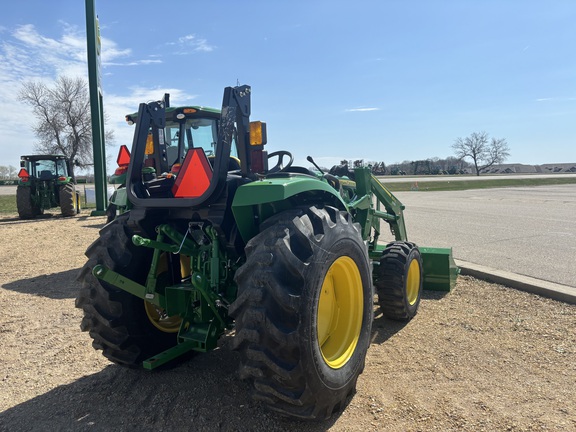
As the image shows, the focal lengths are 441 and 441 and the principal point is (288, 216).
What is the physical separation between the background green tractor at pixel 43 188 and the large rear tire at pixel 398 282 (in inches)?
572

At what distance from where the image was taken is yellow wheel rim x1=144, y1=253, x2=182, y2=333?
351 cm

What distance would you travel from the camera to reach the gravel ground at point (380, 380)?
9.34ft

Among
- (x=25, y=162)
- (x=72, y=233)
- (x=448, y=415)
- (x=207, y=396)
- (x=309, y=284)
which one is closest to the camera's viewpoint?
(x=309, y=284)

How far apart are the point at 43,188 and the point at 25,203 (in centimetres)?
111

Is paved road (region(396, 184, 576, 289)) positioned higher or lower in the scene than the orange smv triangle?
lower

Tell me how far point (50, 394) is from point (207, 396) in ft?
3.94

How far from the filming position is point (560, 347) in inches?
153

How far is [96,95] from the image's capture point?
1554 centimetres

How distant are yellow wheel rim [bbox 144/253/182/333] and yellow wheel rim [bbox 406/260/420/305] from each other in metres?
2.50

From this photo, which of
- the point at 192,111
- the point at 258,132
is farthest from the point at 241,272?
the point at 192,111

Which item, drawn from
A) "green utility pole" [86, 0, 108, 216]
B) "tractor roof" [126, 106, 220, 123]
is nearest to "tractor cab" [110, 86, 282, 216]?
"tractor roof" [126, 106, 220, 123]

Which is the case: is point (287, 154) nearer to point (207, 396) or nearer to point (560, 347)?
point (207, 396)

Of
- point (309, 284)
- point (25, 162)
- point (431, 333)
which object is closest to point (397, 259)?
point (431, 333)

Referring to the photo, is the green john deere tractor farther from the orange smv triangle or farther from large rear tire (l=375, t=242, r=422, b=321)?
large rear tire (l=375, t=242, r=422, b=321)
